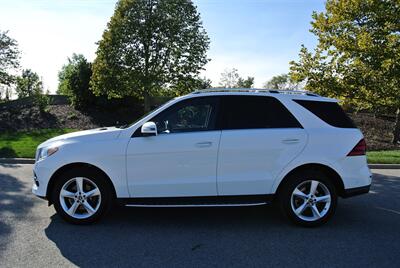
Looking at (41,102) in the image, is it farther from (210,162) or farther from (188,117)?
(210,162)

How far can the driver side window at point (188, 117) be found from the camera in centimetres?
523

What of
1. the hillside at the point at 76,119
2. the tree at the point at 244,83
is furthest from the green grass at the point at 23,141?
the tree at the point at 244,83

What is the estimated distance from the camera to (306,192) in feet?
17.1

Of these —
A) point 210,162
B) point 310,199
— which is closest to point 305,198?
point 310,199

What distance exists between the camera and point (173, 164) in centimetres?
503

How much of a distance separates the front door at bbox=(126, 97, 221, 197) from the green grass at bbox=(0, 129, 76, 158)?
7372 millimetres

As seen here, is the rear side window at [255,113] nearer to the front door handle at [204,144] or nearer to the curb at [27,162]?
the front door handle at [204,144]

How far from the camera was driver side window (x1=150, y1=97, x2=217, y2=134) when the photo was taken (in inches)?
206

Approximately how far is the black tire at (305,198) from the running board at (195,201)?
31 centimetres

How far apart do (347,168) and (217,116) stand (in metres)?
1.93

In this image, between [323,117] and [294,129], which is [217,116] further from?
[323,117]

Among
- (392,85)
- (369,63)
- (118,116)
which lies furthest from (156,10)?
(392,85)

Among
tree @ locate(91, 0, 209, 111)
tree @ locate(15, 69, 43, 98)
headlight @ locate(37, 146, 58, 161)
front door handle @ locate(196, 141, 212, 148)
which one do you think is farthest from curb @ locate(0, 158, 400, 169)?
tree @ locate(15, 69, 43, 98)

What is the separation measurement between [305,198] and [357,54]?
41.3 ft
